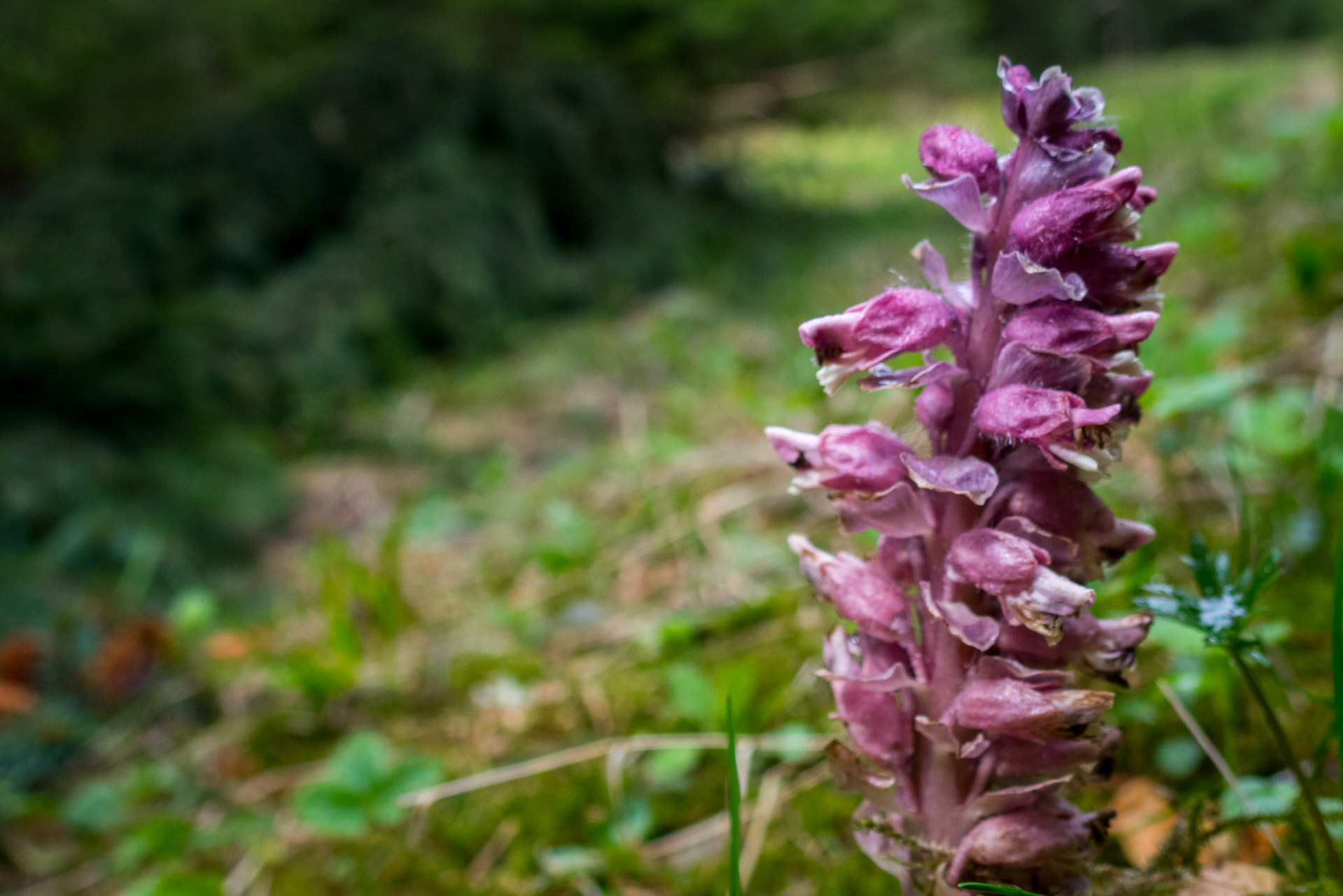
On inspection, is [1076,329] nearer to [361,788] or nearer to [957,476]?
[957,476]

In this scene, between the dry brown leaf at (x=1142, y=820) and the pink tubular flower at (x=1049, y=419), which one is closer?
the pink tubular flower at (x=1049, y=419)

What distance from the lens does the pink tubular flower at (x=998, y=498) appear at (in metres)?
0.70

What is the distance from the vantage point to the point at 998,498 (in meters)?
0.76

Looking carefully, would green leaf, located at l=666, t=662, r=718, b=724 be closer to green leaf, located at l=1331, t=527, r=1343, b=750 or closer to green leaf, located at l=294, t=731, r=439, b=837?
green leaf, located at l=294, t=731, r=439, b=837

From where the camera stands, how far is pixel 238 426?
401cm

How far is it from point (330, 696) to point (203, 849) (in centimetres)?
44

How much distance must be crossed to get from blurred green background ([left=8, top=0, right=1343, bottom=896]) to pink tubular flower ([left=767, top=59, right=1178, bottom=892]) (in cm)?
33

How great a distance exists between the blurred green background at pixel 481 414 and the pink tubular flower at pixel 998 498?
0.33 m

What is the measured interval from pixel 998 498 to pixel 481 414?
4.13 m

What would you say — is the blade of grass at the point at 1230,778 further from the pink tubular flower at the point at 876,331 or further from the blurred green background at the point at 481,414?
the pink tubular flower at the point at 876,331

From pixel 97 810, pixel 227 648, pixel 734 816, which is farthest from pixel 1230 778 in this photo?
pixel 227 648

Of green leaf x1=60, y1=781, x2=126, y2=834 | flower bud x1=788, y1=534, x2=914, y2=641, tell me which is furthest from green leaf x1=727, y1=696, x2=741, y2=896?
green leaf x1=60, y1=781, x2=126, y2=834

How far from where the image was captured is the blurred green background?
4.95 feet

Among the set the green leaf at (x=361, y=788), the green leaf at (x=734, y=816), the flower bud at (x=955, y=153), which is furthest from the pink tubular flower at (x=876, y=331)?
the green leaf at (x=361, y=788)
